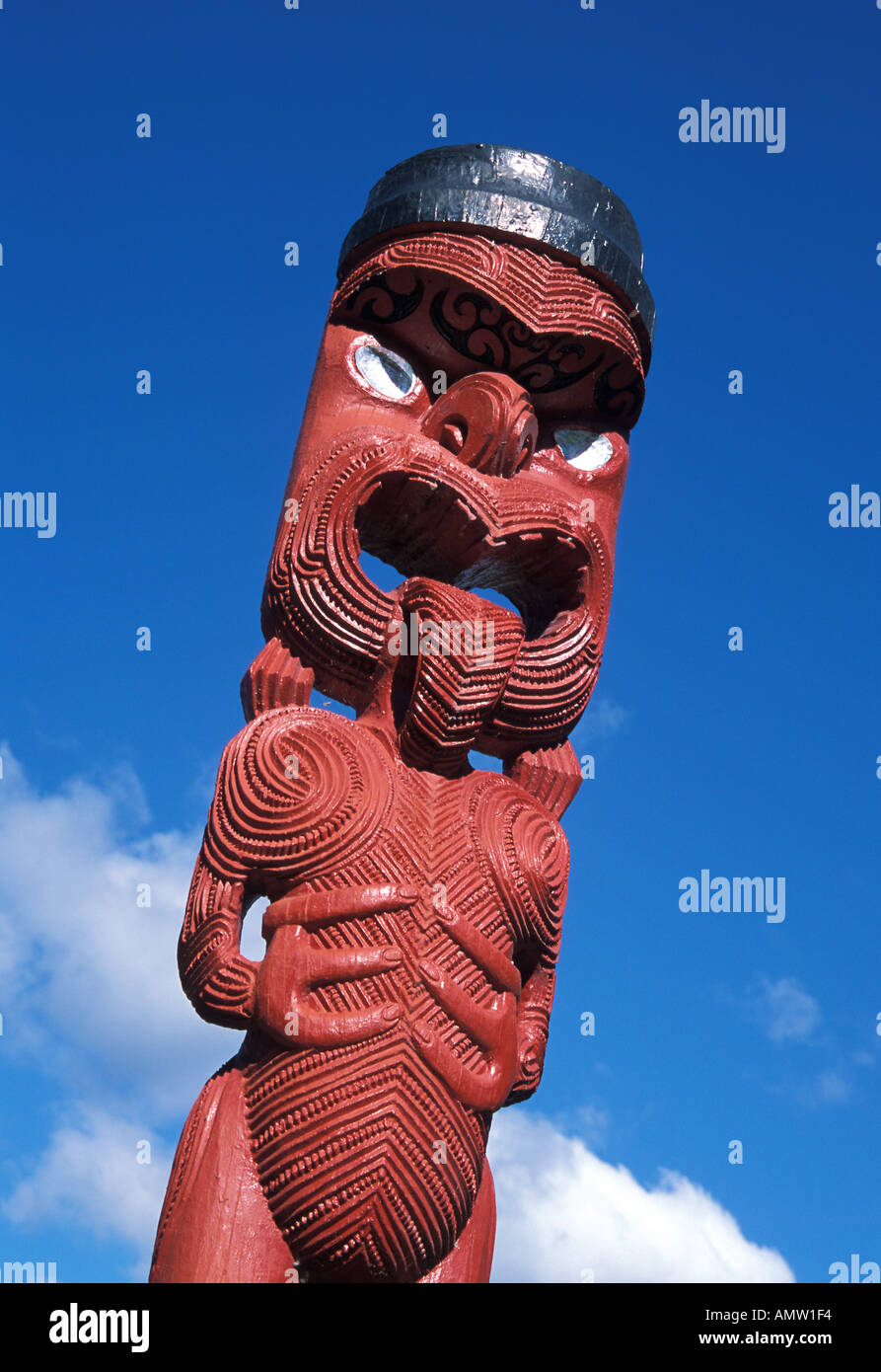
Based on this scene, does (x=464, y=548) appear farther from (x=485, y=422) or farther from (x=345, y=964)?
(x=345, y=964)

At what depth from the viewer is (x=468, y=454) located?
8664 mm

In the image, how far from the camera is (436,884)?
7.21 meters

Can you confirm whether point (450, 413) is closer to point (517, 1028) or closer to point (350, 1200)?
point (517, 1028)

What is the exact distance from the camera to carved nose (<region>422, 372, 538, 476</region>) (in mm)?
8617

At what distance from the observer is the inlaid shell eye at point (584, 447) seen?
9477 mm

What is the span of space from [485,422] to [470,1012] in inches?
137

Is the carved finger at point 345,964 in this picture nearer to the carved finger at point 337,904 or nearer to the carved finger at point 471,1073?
the carved finger at point 337,904

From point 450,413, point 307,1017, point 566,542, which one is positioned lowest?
point 307,1017

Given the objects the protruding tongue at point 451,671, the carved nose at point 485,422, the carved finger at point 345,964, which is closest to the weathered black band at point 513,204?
the carved nose at point 485,422

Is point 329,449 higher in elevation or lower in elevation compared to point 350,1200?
higher

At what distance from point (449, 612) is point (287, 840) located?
4.92 feet
